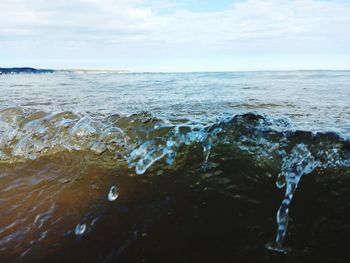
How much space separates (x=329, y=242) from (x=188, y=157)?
83.2 inches

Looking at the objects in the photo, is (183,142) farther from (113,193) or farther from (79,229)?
(79,229)

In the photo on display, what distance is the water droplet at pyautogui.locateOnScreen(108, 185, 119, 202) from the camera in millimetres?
3566

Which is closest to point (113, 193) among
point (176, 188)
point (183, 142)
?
point (176, 188)

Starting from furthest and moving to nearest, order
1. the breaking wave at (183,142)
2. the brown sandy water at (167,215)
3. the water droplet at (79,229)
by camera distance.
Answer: the breaking wave at (183,142), the water droplet at (79,229), the brown sandy water at (167,215)

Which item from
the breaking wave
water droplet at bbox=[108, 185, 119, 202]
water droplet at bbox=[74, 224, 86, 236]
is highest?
the breaking wave

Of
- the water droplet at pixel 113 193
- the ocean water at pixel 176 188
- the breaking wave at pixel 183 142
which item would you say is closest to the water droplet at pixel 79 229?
the ocean water at pixel 176 188

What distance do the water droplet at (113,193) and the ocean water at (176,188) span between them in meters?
0.01

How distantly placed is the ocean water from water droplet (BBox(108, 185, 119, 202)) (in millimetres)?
12

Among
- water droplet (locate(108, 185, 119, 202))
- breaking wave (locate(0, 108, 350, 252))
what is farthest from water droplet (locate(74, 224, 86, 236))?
breaking wave (locate(0, 108, 350, 252))

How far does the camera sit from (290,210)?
322 cm

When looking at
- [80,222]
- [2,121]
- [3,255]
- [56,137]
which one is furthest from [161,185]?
[2,121]

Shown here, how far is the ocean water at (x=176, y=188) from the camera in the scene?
109 inches

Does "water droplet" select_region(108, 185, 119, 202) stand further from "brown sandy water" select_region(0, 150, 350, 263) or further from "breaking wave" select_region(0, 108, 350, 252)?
"breaking wave" select_region(0, 108, 350, 252)

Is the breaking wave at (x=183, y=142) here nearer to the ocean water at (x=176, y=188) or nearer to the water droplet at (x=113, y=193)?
the ocean water at (x=176, y=188)
